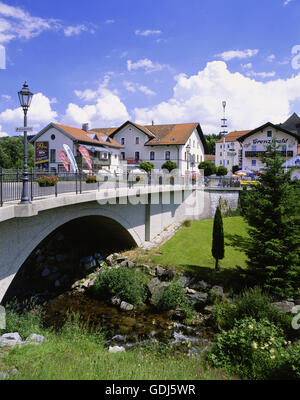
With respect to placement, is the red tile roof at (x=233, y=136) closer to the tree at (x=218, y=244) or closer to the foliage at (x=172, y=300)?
the tree at (x=218, y=244)

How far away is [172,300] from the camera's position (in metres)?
15.3

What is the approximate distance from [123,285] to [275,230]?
889 cm

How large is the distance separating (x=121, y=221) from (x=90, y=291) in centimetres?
488

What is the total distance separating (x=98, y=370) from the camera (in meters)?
6.77

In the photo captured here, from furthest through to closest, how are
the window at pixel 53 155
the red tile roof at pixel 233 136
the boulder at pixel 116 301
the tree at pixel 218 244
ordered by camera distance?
1. the red tile roof at pixel 233 136
2. the window at pixel 53 155
3. the tree at pixel 218 244
4. the boulder at pixel 116 301

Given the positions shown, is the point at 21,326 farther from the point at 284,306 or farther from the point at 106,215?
the point at 284,306

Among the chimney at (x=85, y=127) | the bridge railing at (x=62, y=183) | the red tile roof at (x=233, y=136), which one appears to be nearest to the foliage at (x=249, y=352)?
the bridge railing at (x=62, y=183)

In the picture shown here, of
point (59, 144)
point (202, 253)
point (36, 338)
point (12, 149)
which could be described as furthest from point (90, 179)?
point (12, 149)

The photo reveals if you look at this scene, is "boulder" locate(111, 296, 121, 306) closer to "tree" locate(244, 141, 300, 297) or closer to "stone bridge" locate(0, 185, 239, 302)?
"stone bridge" locate(0, 185, 239, 302)

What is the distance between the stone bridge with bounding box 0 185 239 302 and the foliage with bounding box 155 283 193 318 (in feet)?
18.7

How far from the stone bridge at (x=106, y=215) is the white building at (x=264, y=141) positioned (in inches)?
708

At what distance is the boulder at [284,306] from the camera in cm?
1315

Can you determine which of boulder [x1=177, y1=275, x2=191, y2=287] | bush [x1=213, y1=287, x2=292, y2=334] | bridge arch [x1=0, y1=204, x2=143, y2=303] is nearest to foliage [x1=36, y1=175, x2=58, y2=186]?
bridge arch [x1=0, y1=204, x2=143, y2=303]
